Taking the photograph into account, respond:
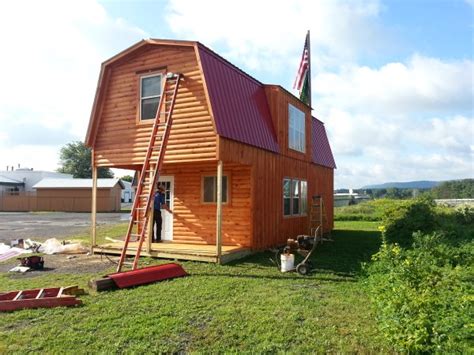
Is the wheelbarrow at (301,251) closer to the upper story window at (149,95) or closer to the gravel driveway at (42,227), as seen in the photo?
the upper story window at (149,95)

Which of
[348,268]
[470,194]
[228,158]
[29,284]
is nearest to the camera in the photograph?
[29,284]

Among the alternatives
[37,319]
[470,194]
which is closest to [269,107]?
[37,319]

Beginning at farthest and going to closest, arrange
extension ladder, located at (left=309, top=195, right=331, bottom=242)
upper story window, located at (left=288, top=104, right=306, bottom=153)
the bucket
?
1. extension ladder, located at (left=309, top=195, right=331, bottom=242)
2. upper story window, located at (left=288, top=104, right=306, bottom=153)
3. the bucket

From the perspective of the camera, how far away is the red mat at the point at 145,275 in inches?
282

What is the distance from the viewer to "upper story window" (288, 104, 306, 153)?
13.7 meters

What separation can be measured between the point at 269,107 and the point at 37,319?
9237mm

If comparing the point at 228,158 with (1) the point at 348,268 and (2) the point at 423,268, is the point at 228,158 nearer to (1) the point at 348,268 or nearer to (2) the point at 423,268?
(1) the point at 348,268

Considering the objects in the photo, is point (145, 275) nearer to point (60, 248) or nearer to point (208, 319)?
point (208, 319)

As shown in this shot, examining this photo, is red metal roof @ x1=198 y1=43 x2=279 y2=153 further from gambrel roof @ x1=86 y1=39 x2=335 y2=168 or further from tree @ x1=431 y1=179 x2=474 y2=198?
tree @ x1=431 y1=179 x2=474 y2=198

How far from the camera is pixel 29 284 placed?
Answer: 761 cm

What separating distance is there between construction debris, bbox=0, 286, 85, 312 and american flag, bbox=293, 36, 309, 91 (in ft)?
40.7

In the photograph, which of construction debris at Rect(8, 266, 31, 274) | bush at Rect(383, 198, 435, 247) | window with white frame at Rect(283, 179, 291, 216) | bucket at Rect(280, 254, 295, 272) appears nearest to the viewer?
bucket at Rect(280, 254, 295, 272)

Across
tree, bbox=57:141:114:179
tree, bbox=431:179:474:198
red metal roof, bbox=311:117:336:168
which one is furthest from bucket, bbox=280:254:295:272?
tree, bbox=57:141:114:179

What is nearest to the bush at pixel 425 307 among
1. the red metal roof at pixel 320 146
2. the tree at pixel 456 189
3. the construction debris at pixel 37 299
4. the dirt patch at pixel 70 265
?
the construction debris at pixel 37 299
